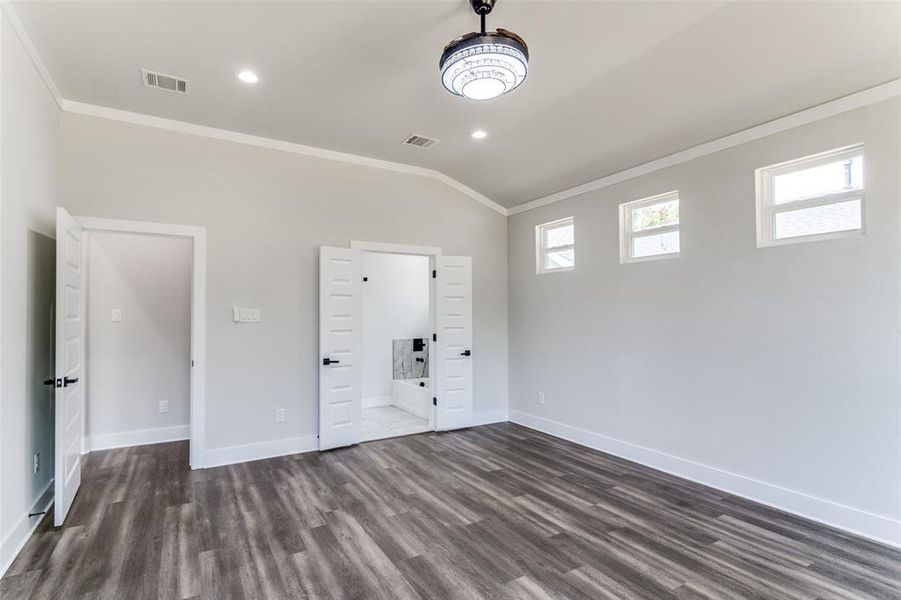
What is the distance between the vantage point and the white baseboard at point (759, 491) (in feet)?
9.18

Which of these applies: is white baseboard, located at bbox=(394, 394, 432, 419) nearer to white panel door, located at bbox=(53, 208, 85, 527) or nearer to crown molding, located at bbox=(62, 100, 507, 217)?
crown molding, located at bbox=(62, 100, 507, 217)

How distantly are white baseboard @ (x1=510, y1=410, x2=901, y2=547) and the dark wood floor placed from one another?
0.11 m

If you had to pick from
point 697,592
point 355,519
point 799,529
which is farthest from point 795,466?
point 355,519

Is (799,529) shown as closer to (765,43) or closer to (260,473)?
(765,43)

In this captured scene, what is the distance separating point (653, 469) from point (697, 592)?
75.2 inches

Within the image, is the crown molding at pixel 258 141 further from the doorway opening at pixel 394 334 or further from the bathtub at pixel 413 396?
the bathtub at pixel 413 396

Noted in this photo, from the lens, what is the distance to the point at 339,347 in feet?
15.5

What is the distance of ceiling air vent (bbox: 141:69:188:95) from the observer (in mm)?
3273

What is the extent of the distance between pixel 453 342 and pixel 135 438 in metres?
3.63

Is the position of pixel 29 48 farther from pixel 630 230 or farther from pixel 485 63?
pixel 630 230

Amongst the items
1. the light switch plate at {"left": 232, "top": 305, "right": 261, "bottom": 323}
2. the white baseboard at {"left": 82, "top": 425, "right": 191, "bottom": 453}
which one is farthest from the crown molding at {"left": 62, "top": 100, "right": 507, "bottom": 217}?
the white baseboard at {"left": 82, "top": 425, "right": 191, "bottom": 453}

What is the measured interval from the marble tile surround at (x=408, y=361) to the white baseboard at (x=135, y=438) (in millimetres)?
3085

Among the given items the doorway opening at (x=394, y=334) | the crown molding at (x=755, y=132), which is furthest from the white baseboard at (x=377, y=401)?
the crown molding at (x=755, y=132)

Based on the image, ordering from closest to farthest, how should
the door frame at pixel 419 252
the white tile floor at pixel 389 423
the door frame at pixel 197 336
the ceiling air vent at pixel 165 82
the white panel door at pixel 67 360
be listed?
the white panel door at pixel 67 360 < the ceiling air vent at pixel 165 82 < the door frame at pixel 197 336 < the door frame at pixel 419 252 < the white tile floor at pixel 389 423
